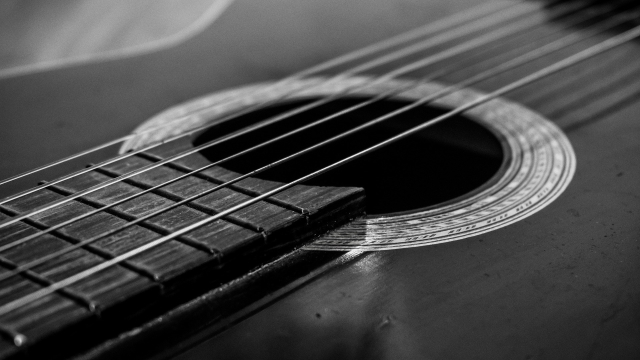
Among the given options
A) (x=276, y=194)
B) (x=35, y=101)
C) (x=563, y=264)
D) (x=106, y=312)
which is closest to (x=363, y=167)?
(x=276, y=194)

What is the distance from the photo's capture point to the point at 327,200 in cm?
84

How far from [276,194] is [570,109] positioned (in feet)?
1.86

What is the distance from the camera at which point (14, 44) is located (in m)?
1.62

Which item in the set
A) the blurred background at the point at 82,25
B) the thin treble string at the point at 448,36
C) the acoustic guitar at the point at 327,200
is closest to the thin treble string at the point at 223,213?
the acoustic guitar at the point at 327,200

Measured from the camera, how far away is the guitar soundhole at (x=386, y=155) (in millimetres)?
955

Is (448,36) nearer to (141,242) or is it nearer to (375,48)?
(375,48)

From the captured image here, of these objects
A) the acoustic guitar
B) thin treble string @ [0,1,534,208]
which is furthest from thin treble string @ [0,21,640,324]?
thin treble string @ [0,1,534,208]

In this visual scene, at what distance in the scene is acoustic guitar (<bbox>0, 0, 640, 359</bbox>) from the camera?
2.21 feet

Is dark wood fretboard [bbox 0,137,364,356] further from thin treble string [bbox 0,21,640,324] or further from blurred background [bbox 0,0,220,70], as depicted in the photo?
blurred background [bbox 0,0,220,70]

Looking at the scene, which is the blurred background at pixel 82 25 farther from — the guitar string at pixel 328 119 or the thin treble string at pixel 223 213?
the thin treble string at pixel 223 213

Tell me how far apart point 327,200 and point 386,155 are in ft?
0.78

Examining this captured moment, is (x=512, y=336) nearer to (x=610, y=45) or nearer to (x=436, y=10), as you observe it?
(x=610, y=45)

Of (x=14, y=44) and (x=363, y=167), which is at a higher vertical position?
(x=14, y=44)

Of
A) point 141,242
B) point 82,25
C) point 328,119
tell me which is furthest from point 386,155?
point 82,25
